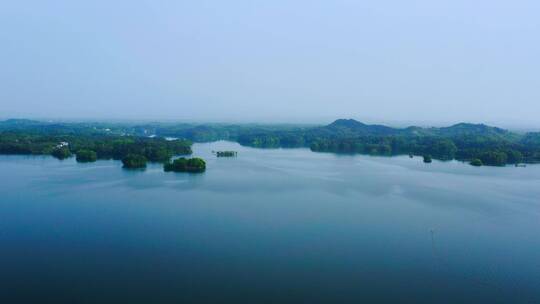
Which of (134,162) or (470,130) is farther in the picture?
(470,130)

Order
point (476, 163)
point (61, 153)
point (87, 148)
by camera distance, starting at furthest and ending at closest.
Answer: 1. point (87, 148)
2. point (476, 163)
3. point (61, 153)

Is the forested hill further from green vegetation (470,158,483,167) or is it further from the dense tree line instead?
the dense tree line

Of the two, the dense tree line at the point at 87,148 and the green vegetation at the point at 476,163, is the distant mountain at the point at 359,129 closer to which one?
the green vegetation at the point at 476,163

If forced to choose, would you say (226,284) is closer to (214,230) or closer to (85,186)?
(214,230)

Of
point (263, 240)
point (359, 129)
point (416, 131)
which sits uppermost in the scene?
point (416, 131)

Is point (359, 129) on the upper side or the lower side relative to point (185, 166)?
upper

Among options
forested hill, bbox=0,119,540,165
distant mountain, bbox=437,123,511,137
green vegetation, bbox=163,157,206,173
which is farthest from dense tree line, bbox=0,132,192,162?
distant mountain, bbox=437,123,511,137

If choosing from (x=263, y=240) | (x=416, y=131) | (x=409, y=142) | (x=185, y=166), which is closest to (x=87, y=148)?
(x=185, y=166)

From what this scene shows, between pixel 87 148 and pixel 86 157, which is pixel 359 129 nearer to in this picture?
pixel 87 148

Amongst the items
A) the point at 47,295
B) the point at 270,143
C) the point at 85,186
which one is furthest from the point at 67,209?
the point at 270,143
